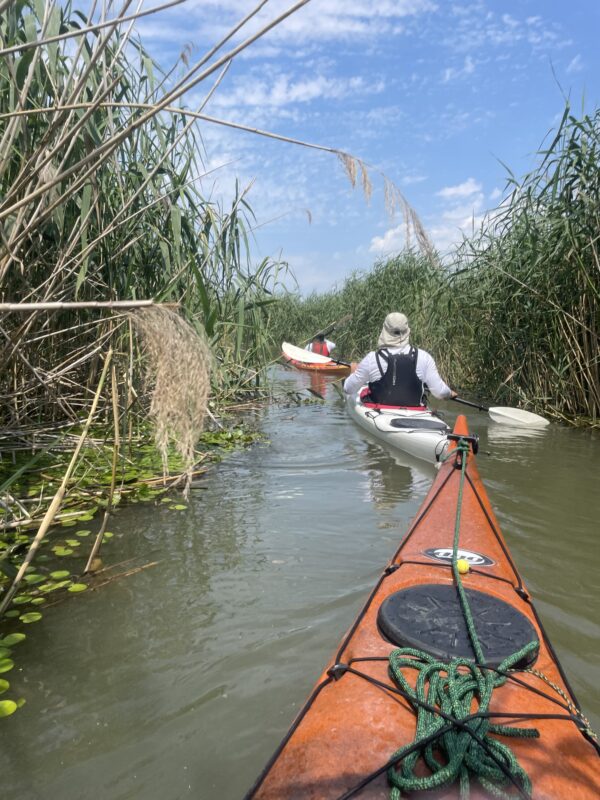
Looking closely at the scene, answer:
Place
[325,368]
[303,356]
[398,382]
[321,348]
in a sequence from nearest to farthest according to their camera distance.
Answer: [398,382], [325,368], [303,356], [321,348]

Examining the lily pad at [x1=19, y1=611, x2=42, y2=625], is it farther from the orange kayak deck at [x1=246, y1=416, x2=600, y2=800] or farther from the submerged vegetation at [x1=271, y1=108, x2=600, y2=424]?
the submerged vegetation at [x1=271, y1=108, x2=600, y2=424]

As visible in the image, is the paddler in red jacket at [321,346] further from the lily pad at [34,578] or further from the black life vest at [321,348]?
the lily pad at [34,578]

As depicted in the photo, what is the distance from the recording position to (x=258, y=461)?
5.29m

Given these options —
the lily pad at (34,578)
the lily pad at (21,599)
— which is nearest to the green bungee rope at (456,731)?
the lily pad at (21,599)

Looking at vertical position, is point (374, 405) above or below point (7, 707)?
above

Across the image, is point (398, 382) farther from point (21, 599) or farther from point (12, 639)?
point (12, 639)

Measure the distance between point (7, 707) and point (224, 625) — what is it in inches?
34.6

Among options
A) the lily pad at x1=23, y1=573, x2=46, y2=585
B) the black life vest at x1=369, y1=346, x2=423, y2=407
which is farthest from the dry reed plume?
the black life vest at x1=369, y1=346, x2=423, y2=407

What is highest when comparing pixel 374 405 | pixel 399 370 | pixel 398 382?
pixel 399 370

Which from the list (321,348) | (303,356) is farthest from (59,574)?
(321,348)

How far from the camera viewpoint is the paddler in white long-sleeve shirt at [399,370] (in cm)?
562

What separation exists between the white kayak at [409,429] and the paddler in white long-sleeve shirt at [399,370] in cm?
17

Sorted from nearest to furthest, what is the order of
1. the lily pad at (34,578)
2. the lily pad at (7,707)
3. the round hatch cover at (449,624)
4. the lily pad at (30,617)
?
the round hatch cover at (449,624)
the lily pad at (7,707)
the lily pad at (30,617)
the lily pad at (34,578)

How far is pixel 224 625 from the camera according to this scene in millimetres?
2438
